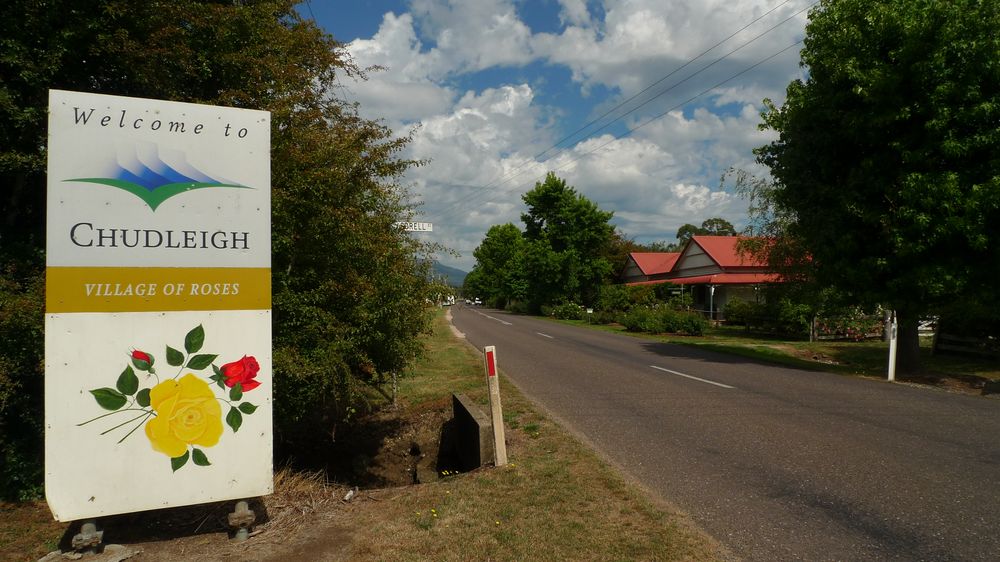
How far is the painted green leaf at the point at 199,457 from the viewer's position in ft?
14.1

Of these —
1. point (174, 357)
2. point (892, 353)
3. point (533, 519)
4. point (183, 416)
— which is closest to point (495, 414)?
point (533, 519)

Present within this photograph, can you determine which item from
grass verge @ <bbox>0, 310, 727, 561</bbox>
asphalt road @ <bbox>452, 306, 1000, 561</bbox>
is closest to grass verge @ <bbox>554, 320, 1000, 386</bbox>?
asphalt road @ <bbox>452, 306, 1000, 561</bbox>

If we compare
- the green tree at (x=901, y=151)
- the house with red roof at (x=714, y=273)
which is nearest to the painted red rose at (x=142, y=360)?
the green tree at (x=901, y=151)

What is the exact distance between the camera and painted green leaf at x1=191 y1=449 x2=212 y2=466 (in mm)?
4301

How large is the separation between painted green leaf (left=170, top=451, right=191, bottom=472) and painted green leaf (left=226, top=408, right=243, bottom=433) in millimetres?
317

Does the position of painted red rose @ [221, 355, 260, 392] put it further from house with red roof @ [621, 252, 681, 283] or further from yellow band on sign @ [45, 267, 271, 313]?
house with red roof @ [621, 252, 681, 283]

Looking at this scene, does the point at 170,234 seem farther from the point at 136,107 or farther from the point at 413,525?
the point at 413,525

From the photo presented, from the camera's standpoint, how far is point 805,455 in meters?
6.48

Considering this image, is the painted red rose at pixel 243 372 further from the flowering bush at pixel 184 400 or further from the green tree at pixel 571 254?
the green tree at pixel 571 254

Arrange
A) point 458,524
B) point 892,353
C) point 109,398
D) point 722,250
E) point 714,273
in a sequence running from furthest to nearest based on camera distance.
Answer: point 722,250 < point 714,273 < point 892,353 < point 458,524 < point 109,398

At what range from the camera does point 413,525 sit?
4598mm

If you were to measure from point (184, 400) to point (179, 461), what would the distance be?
41 cm

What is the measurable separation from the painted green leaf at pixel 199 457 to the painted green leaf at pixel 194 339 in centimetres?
68

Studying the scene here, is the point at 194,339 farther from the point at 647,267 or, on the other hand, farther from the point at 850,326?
the point at 647,267
